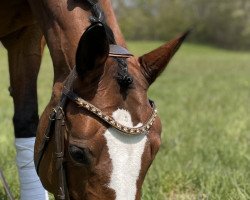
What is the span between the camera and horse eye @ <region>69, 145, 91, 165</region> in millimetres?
1916

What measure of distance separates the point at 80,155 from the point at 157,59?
18.6 inches

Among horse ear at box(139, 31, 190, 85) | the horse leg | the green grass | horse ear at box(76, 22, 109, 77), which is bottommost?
the green grass

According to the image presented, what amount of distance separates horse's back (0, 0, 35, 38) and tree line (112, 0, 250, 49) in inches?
1834

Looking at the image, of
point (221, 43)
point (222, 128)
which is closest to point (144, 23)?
point (221, 43)

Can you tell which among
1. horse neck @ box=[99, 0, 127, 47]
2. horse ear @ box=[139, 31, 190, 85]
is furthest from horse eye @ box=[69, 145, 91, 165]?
horse neck @ box=[99, 0, 127, 47]

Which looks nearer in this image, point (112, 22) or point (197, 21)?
point (112, 22)

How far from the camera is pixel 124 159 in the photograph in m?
1.88

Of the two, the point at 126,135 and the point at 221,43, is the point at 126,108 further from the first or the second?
the point at 221,43

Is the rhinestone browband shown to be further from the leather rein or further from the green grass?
the green grass

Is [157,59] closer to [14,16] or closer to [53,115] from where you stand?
[53,115]

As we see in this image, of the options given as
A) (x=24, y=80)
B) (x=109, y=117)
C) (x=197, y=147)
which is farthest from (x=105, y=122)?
(x=197, y=147)

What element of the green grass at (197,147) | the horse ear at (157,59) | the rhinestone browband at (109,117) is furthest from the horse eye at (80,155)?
the green grass at (197,147)

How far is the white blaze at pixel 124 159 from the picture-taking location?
1.88 meters

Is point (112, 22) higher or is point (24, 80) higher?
point (112, 22)
